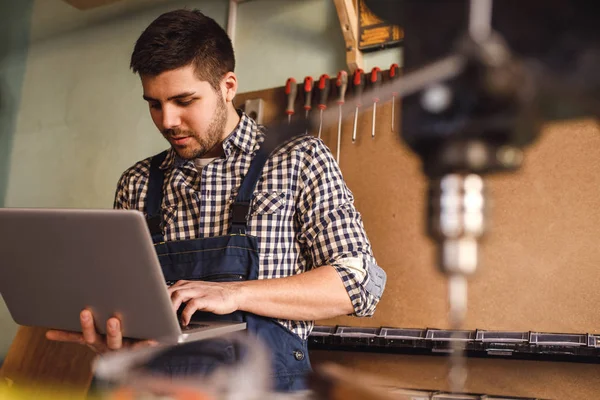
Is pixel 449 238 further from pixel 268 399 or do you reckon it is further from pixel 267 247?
pixel 267 247

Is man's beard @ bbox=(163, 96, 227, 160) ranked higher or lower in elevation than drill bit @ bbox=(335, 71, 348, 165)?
lower

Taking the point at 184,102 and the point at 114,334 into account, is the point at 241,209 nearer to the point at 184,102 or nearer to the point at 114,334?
the point at 184,102

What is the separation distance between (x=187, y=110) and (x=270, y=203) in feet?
1.07

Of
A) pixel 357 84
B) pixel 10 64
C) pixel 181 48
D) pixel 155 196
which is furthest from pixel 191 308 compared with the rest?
pixel 10 64

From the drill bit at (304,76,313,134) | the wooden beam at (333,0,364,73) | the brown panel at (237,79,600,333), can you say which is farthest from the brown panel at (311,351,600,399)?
the wooden beam at (333,0,364,73)

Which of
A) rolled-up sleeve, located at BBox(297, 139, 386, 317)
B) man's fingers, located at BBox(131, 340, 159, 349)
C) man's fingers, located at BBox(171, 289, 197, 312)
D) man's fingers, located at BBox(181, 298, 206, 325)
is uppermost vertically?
rolled-up sleeve, located at BBox(297, 139, 386, 317)

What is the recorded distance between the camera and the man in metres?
1.26

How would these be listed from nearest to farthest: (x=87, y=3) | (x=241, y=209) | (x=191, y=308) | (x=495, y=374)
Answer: (x=191, y=308) → (x=241, y=209) → (x=495, y=374) → (x=87, y=3)

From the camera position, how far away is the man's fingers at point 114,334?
102cm

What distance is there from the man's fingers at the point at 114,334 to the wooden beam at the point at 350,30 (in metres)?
1.35

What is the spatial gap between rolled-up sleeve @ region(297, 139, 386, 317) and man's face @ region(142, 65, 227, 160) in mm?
255

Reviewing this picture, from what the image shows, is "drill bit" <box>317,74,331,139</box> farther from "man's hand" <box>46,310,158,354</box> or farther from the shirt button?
"man's hand" <box>46,310,158,354</box>

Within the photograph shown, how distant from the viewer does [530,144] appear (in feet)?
1.65

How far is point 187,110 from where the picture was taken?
1480 millimetres
